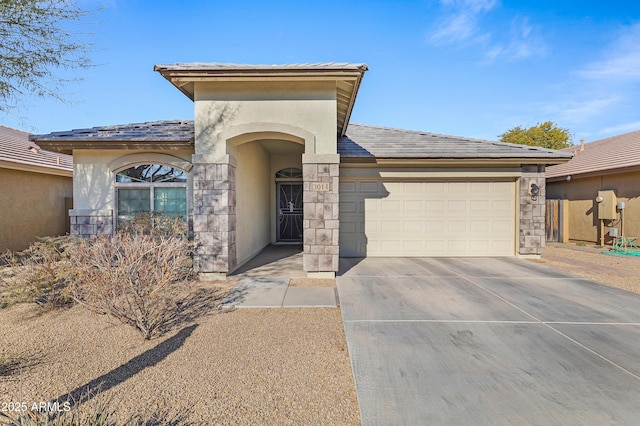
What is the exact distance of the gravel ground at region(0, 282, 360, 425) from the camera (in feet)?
9.04

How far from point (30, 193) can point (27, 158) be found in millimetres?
1209

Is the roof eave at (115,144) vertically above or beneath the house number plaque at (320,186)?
above

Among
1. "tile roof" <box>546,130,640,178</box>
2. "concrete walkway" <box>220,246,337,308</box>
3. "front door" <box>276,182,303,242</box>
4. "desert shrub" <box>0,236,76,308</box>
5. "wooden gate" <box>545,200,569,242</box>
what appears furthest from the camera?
"wooden gate" <box>545,200,569,242</box>

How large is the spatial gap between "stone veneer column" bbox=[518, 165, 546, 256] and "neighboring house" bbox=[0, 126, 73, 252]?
624 inches

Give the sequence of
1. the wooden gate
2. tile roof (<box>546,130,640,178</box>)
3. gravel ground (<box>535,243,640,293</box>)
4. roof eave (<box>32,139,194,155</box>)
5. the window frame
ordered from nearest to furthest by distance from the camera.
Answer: gravel ground (<box>535,243,640,293</box>) → roof eave (<box>32,139,194,155</box>) → the window frame → tile roof (<box>546,130,640,178</box>) → the wooden gate

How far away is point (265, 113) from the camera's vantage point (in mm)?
6902

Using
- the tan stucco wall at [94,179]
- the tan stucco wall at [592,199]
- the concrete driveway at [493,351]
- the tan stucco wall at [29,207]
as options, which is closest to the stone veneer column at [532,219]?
the concrete driveway at [493,351]

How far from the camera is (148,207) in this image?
8.08 metres

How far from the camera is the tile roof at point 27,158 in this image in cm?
1001

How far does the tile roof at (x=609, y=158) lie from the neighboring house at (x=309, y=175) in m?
5.47

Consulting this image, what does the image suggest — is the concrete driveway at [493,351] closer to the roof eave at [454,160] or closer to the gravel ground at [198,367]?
the gravel ground at [198,367]

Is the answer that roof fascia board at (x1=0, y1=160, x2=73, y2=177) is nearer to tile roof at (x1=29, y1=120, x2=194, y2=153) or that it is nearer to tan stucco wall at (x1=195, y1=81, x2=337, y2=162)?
tile roof at (x1=29, y1=120, x2=194, y2=153)

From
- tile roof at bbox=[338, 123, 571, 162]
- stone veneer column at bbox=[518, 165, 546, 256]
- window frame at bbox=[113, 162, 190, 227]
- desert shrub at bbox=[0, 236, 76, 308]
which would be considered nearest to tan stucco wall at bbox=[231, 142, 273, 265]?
window frame at bbox=[113, 162, 190, 227]

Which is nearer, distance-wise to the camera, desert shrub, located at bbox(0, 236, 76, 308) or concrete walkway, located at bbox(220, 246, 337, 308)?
desert shrub, located at bbox(0, 236, 76, 308)
